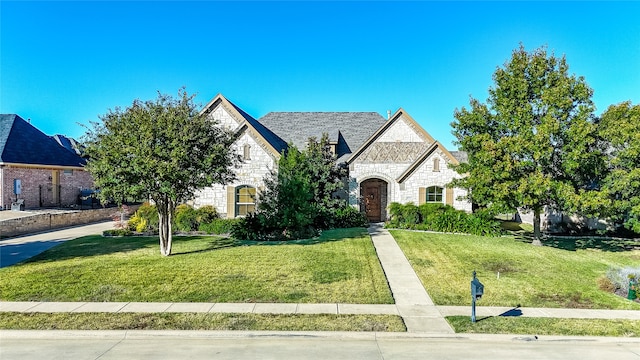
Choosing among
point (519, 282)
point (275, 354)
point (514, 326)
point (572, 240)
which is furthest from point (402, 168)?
point (275, 354)

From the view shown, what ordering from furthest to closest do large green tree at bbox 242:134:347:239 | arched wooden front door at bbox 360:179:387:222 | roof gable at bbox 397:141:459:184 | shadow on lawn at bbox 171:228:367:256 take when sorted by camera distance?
arched wooden front door at bbox 360:179:387:222 → roof gable at bbox 397:141:459:184 → large green tree at bbox 242:134:347:239 → shadow on lawn at bbox 171:228:367:256

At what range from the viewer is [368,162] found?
25.3m

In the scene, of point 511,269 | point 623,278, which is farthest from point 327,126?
point 623,278

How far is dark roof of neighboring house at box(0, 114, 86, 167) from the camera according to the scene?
26.0 metres

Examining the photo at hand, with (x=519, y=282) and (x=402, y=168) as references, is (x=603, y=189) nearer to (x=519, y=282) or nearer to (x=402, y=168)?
(x=519, y=282)

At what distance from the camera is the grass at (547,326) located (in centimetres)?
827

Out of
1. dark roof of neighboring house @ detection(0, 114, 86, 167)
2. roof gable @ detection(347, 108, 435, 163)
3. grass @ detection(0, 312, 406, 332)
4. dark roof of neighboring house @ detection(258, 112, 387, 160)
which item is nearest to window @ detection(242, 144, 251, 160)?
dark roof of neighboring house @ detection(258, 112, 387, 160)

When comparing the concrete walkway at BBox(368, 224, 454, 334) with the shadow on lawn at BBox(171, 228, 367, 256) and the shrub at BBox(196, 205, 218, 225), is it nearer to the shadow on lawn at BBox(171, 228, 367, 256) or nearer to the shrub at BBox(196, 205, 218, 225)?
the shadow on lawn at BBox(171, 228, 367, 256)

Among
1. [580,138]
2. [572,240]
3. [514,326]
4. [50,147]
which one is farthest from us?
[50,147]

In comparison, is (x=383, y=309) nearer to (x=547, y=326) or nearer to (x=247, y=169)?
(x=547, y=326)

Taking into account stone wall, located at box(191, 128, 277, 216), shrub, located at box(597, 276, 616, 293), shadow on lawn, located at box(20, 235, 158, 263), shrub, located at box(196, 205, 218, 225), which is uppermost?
stone wall, located at box(191, 128, 277, 216)

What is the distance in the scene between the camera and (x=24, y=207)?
26.2m

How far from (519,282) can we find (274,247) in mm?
9351

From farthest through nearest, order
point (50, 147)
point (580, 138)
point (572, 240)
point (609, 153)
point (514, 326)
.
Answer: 1. point (50, 147)
2. point (572, 240)
3. point (609, 153)
4. point (580, 138)
5. point (514, 326)
